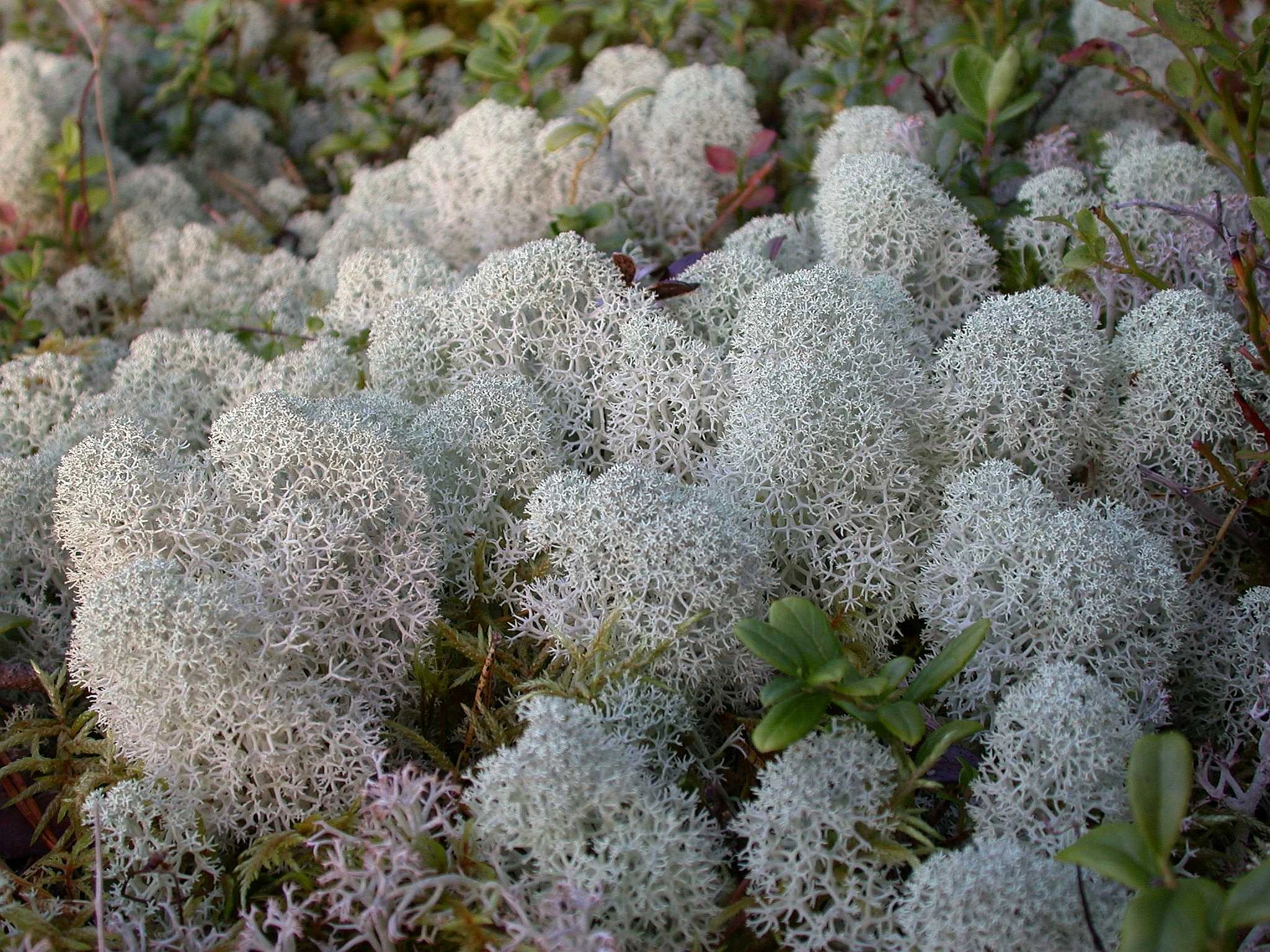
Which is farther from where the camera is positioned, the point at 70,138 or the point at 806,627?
the point at 70,138

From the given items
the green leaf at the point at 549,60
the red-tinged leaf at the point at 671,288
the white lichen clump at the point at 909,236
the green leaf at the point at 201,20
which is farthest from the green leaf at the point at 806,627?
the green leaf at the point at 201,20

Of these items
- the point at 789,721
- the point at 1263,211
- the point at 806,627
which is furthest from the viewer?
the point at 1263,211

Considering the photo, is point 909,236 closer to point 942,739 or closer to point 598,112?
point 598,112

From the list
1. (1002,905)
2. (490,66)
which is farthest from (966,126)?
(1002,905)

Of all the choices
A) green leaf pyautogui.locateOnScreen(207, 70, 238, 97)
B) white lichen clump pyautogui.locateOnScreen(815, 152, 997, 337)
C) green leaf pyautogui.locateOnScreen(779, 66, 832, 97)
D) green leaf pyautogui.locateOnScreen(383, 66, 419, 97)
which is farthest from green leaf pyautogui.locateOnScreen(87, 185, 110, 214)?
white lichen clump pyautogui.locateOnScreen(815, 152, 997, 337)

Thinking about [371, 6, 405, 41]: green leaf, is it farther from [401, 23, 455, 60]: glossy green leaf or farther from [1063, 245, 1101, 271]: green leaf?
[1063, 245, 1101, 271]: green leaf

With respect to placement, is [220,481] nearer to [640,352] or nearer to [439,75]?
[640,352]
